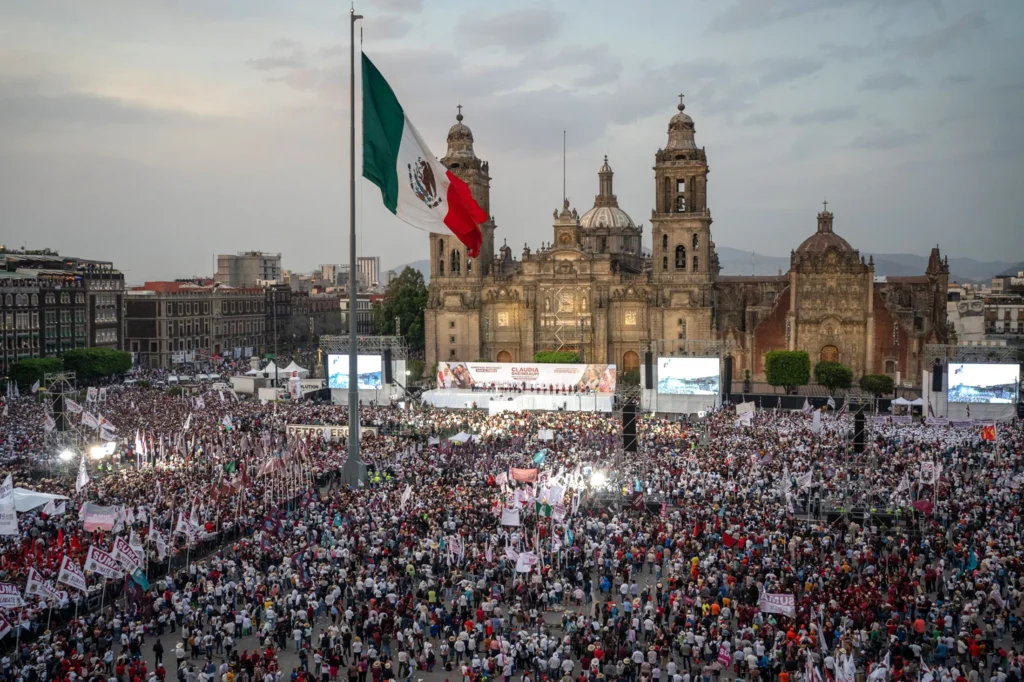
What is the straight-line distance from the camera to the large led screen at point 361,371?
185 feet

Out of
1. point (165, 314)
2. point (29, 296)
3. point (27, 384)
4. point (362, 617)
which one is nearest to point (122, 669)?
point (362, 617)

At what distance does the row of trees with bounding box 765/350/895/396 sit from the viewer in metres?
59.9

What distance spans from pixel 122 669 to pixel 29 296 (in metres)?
67.1

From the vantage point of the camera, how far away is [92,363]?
71.5m

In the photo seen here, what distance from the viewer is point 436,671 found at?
18.8 m

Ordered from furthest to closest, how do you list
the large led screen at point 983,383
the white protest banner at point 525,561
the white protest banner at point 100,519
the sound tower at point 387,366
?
the sound tower at point 387,366, the large led screen at point 983,383, the white protest banner at point 100,519, the white protest banner at point 525,561

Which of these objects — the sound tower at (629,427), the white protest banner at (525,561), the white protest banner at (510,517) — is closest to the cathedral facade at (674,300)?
the sound tower at (629,427)

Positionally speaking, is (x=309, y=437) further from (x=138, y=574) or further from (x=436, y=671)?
(x=436, y=671)

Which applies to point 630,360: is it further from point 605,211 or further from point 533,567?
point 533,567

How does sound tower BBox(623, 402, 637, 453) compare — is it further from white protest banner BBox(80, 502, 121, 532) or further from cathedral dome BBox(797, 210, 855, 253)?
cathedral dome BBox(797, 210, 855, 253)

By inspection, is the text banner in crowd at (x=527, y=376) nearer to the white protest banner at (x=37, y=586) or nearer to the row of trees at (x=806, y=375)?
the row of trees at (x=806, y=375)

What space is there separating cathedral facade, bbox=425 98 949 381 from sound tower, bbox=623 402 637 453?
27018 mm

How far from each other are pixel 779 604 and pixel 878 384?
45215mm

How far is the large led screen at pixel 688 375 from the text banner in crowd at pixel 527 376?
4147 mm
